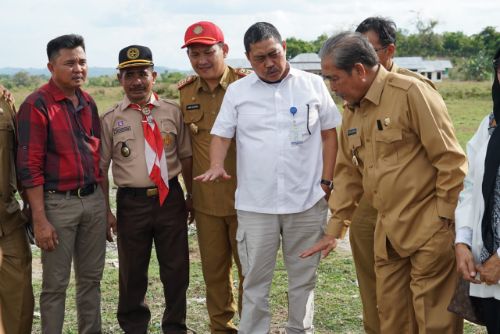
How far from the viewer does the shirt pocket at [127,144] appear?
482 centimetres

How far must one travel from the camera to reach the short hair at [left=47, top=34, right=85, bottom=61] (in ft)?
15.0

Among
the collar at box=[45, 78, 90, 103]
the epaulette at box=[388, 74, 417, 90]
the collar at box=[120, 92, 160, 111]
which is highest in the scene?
the epaulette at box=[388, 74, 417, 90]

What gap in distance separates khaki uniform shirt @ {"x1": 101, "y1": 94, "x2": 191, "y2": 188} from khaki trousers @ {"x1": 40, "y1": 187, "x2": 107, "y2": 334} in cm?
25

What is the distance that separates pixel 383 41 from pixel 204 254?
2006 mm

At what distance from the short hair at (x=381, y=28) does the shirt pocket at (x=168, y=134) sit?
59.3 inches

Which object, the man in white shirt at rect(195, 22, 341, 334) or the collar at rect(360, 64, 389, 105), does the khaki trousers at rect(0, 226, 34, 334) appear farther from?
the collar at rect(360, 64, 389, 105)

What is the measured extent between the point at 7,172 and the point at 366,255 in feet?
7.96

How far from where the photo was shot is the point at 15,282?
4480 millimetres

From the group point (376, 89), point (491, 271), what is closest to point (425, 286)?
point (491, 271)

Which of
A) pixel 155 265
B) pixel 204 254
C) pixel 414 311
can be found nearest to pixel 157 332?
pixel 204 254

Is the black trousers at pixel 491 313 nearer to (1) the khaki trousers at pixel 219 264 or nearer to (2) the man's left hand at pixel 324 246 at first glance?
(2) the man's left hand at pixel 324 246

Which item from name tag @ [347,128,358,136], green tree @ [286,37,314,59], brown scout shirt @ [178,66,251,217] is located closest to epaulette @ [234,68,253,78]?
brown scout shirt @ [178,66,251,217]

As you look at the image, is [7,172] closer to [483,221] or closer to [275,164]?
[275,164]

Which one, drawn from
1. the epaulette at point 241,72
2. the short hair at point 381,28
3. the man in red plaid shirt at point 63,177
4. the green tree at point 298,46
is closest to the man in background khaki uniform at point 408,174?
the short hair at point 381,28
